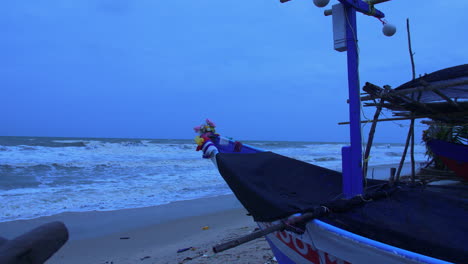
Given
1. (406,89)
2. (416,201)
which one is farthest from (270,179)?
(406,89)

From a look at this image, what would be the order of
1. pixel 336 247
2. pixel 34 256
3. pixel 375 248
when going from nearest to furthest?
pixel 34 256 < pixel 375 248 < pixel 336 247

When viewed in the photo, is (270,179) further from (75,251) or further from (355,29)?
(75,251)

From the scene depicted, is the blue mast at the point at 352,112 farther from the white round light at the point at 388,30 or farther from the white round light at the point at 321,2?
the white round light at the point at 388,30

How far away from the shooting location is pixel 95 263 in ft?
15.5

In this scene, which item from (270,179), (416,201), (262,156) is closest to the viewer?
(416,201)

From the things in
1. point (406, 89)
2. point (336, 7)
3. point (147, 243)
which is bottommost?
point (147, 243)

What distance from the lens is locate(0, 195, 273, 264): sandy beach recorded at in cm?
481

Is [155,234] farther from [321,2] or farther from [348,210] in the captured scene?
[321,2]

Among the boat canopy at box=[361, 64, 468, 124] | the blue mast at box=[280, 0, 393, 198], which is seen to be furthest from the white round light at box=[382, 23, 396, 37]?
the boat canopy at box=[361, 64, 468, 124]

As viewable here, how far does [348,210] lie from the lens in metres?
2.77

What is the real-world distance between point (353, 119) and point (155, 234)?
443 centimetres

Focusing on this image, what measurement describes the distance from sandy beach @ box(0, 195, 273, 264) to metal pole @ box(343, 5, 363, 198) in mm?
1853

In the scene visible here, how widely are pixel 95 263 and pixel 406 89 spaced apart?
4.89m

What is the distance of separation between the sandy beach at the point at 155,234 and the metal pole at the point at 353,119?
6.08ft
